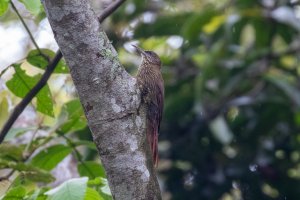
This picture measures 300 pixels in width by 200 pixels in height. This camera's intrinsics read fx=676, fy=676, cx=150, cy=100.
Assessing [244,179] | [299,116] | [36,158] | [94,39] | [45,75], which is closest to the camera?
[94,39]

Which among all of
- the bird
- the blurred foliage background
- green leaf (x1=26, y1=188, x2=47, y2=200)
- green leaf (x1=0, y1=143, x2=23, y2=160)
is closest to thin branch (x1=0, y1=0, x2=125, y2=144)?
green leaf (x1=0, y1=143, x2=23, y2=160)

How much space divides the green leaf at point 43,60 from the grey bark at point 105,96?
2.80 feet

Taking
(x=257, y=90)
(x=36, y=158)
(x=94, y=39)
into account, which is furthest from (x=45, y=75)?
(x=257, y=90)

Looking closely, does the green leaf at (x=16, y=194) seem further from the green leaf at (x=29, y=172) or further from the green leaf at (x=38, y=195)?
the green leaf at (x=29, y=172)

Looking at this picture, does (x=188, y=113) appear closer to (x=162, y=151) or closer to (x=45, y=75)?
(x=162, y=151)

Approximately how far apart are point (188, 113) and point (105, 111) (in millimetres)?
2161

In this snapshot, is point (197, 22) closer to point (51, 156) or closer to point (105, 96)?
point (51, 156)

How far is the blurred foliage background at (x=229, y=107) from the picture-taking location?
4.01m

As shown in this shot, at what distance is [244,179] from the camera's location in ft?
13.1

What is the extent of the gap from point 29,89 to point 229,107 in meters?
1.58

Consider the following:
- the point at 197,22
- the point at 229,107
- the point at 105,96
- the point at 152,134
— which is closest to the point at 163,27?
the point at 197,22

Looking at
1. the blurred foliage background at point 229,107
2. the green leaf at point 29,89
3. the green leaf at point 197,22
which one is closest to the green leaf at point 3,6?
the green leaf at point 29,89

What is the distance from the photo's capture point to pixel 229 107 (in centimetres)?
418

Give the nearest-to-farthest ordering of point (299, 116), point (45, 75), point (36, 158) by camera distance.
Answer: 1. point (45, 75)
2. point (36, 158)
3. point (299, 116)
